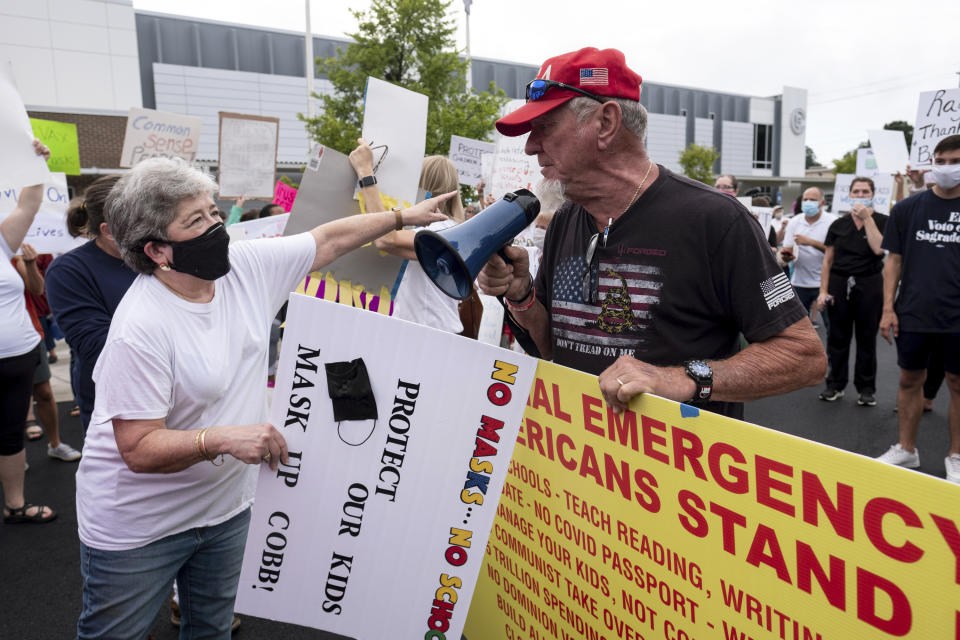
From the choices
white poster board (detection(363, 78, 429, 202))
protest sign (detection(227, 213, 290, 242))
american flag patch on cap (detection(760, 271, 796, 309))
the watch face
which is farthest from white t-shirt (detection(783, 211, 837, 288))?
the watch face

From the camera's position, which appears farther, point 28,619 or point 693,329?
point 28,619

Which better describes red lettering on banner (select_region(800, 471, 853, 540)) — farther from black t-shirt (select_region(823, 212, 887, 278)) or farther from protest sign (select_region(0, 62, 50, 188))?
black t-shirt (select_region(823, 212, 887, 278))

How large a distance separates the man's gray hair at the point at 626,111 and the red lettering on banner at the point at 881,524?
111 centimetres

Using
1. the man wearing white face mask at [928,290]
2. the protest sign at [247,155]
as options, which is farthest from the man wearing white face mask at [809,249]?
the protest sign at [247,155]

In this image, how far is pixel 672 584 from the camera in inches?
52.6

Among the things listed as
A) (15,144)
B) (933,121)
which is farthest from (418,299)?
(933,121)

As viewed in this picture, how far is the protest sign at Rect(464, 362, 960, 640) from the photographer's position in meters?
0.99

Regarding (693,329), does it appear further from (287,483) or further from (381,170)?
(381,170)

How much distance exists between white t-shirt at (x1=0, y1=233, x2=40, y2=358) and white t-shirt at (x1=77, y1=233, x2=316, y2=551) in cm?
224

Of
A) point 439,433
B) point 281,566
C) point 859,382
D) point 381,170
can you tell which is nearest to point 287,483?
point 281,566

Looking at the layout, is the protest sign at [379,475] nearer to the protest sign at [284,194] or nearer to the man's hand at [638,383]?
the man's hand at [638,383]

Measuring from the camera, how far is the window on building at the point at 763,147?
43.5m

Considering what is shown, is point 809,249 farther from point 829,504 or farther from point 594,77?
point 829,504

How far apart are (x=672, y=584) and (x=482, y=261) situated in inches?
33.3
